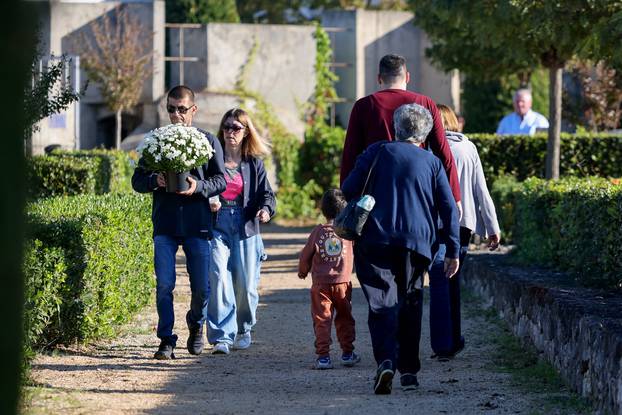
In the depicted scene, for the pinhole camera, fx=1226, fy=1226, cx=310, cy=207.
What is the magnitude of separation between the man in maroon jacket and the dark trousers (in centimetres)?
75

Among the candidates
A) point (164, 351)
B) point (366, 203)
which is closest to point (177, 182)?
point (164, 351)

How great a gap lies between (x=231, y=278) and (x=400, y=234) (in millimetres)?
2359

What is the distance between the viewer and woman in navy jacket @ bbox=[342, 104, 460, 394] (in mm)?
7020

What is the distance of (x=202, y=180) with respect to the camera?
8.31m

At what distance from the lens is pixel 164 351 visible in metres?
8.32

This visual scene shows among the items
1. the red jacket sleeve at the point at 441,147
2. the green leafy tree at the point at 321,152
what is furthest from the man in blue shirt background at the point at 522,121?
the red jacket sleeve at the point at 441,147

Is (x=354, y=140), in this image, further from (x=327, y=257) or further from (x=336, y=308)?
(x=336, y=308)

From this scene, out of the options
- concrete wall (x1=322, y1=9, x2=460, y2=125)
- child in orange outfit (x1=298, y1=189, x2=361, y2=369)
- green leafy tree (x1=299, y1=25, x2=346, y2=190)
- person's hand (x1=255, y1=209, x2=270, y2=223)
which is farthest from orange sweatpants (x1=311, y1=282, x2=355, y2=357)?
concrete wall (x1=322, y1=9, x2=460, y2=125)

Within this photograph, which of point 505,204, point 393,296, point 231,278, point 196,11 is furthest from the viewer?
point 196,11

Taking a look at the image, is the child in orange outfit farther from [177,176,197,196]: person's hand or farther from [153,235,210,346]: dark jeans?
[177,176,197,196]: person's hand

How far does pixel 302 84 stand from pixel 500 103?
4739mm

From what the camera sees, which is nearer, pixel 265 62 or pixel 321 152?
pixel 321 152

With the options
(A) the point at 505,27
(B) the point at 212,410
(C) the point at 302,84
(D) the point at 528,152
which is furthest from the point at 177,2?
(B) the point at 212,410

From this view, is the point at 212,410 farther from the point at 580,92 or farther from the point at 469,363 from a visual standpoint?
the point at 580,92
